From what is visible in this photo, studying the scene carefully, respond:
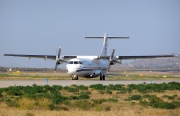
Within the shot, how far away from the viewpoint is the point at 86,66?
61531 mm

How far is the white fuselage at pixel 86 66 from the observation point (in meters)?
59.5

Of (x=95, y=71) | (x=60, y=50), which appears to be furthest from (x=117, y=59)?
(x=60, y=50)

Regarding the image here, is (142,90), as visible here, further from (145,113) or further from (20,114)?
(20,114)

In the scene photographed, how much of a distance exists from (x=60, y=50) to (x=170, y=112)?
43.4 m

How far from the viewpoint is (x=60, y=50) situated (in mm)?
65438

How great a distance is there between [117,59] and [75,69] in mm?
9716

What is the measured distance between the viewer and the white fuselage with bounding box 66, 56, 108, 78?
2341 inches

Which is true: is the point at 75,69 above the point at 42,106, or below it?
above

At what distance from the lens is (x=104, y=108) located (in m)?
24.3

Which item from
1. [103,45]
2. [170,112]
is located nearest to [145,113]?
[170,112]

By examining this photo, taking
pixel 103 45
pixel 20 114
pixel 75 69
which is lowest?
pixel 20 114

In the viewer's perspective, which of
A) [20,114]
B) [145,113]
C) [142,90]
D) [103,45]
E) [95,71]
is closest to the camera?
[20,114]

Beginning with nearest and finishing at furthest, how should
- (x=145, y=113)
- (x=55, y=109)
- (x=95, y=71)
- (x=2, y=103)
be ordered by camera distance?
1. (x=145, y=113)
2. (x=55, y=109)
3. (x=2, y=103)
4. (x=95, y=71)

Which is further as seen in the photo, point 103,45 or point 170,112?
point 103,45
